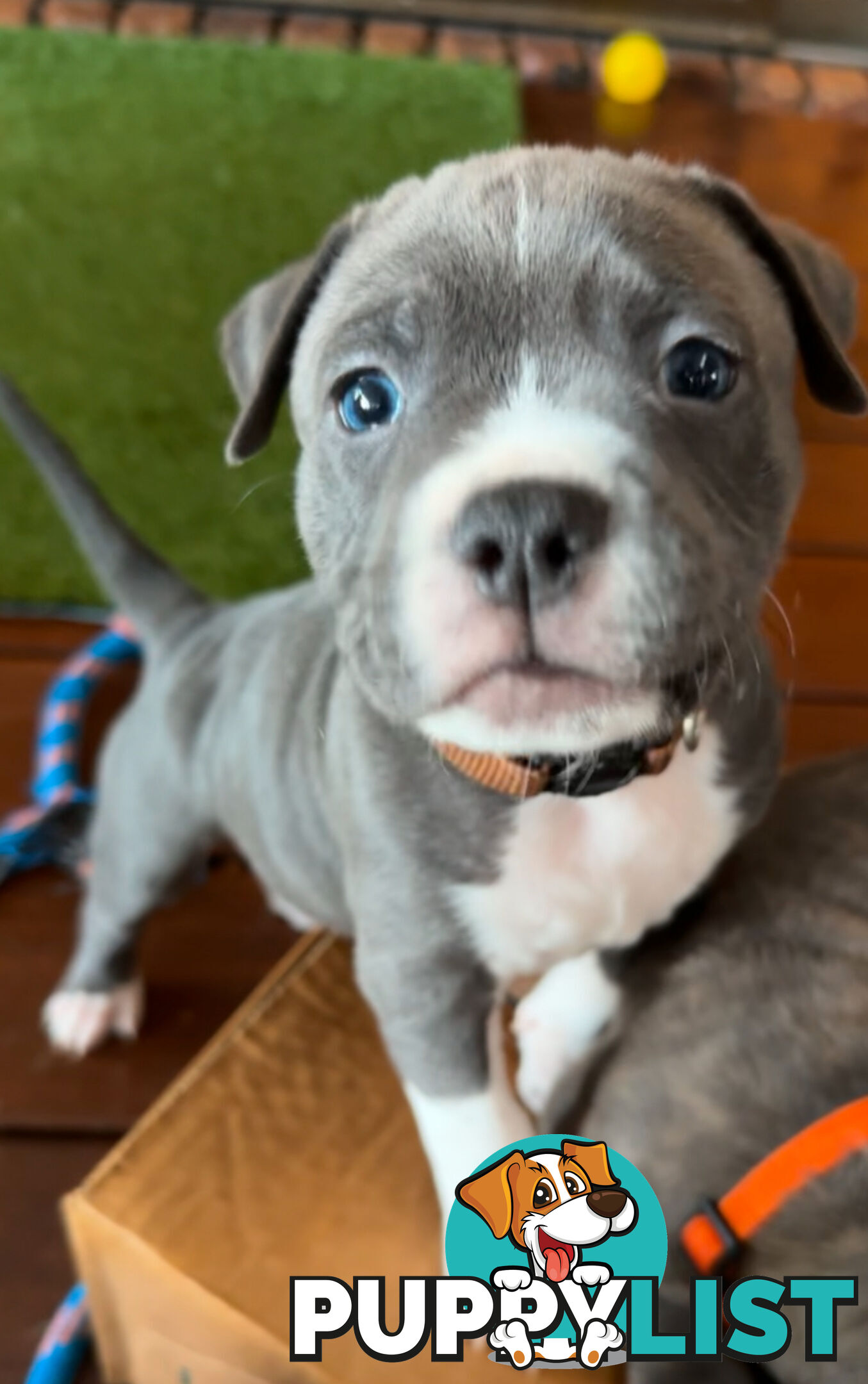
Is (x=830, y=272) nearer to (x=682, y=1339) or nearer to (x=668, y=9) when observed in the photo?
(x=682, y=1339)

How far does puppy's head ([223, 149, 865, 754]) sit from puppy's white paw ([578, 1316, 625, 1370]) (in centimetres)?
49

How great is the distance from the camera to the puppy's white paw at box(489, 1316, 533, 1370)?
982 millimetres

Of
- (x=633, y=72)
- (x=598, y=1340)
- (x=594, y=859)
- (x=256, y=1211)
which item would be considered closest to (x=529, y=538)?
(x=594, y=859)

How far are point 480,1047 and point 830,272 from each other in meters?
0.78

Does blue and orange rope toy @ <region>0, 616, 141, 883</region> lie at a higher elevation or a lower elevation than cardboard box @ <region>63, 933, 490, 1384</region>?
higher

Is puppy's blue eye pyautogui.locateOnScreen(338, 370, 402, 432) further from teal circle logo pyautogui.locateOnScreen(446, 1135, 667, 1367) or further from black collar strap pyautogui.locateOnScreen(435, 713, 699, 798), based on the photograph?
teal circle logo pyautogui.locateOnScreen(446, 1135, 667, 1367)

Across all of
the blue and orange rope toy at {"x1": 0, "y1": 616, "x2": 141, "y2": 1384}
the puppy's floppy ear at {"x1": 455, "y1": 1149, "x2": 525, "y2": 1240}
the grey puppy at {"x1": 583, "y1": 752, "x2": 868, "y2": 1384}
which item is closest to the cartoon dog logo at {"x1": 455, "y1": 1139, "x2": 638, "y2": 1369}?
the puppy's floppy ear at {"x1": 455, "y1": 1149, "x2": 525, "y2": 1240}

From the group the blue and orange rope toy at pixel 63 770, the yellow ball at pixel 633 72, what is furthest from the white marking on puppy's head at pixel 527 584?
the yellow ball at pixel 633 72

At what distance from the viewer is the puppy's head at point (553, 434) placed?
0.73 metres

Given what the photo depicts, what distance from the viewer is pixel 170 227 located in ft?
9.02

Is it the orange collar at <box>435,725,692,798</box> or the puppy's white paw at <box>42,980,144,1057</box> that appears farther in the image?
the puppy's white paw at <box>42,980,144,1057</box>

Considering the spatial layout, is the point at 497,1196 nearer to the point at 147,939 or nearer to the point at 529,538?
the point at 529,538

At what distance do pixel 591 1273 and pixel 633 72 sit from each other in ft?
11.2

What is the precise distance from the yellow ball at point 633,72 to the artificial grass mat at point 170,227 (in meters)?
0.36
